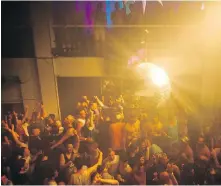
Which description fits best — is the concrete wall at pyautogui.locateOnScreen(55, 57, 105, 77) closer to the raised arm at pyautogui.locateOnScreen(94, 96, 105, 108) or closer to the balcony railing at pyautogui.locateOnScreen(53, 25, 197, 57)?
the balcony railing at pyautogui.locateOnScreen(53, 25, 197, 57)

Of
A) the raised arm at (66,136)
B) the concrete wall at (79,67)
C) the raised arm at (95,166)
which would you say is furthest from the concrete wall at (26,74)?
the raised arm at (95,166)

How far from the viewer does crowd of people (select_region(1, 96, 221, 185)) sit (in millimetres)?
3740

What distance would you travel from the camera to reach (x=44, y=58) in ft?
12.2

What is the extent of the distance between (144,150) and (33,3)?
2535 millimetres

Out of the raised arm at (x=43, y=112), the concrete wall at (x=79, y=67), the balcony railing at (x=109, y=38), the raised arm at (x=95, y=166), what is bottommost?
the raised arm at (x=95, y=166)

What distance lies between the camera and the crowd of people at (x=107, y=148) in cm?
374

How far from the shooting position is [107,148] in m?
3.80

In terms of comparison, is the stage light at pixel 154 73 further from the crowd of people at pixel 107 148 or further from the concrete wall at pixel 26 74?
the concrete wall at pixel 26 74

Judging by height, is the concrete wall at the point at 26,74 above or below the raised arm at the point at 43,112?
above

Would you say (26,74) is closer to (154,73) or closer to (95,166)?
(95,166)

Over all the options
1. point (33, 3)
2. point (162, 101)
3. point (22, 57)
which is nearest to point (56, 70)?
point (22, 57)

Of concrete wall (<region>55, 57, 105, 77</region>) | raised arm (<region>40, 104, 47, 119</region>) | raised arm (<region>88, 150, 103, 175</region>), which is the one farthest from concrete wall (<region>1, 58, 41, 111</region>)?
raised arm (<region>88, 150, 103, 175</region>)

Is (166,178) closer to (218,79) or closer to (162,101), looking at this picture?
(162,101)

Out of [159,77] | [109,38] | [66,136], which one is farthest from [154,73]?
[66,136]
